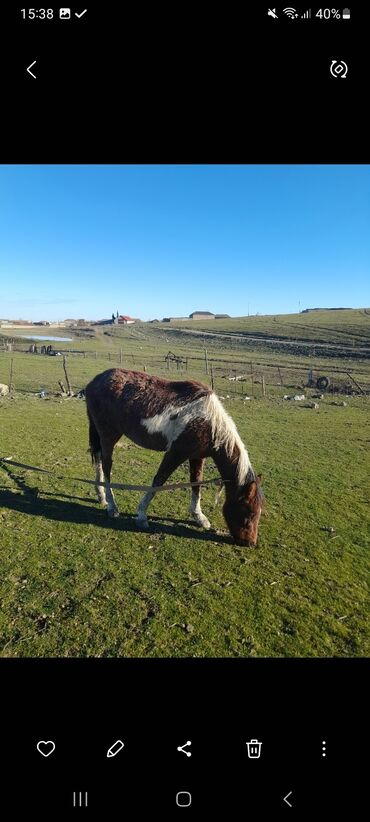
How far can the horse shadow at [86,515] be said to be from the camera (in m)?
6.29

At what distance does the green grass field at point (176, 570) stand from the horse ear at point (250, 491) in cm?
90

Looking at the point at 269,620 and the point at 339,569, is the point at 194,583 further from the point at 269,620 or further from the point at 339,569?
the point at 339,569

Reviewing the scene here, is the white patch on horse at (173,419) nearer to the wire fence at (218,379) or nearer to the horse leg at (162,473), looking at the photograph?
the horse leg at (162,473)

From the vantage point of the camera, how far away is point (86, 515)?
673cm
